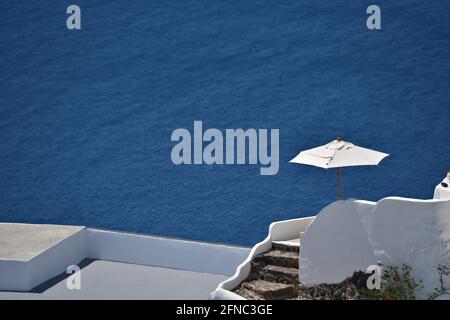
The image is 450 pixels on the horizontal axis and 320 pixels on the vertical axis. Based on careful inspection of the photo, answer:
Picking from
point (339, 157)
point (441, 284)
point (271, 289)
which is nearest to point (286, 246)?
→ point (271, 289)

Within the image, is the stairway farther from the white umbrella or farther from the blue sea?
the blue sea

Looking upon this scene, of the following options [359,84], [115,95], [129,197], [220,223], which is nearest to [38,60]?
[115,95]

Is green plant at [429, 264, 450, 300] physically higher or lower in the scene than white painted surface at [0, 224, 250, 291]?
lower

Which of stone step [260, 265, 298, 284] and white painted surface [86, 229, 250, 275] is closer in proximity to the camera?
stone step [260, 265, 298, 284]

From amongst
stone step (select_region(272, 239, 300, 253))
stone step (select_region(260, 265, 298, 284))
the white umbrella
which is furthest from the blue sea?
the white umbrella

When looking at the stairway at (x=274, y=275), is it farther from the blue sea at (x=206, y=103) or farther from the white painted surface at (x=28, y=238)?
the white painted surface at (x=28, y=238)

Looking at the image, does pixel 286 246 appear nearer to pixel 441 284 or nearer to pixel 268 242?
pixel 268 242
